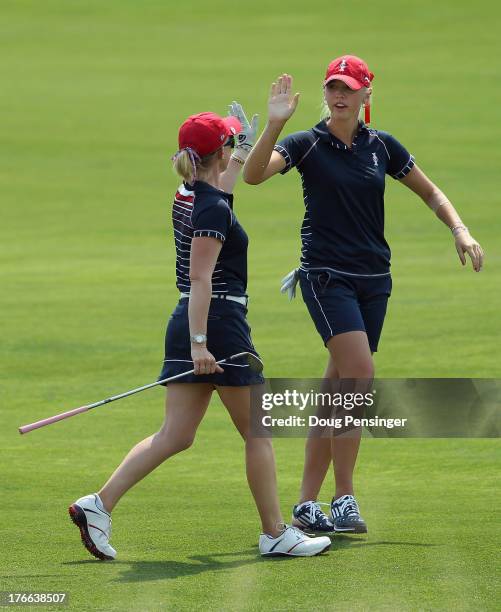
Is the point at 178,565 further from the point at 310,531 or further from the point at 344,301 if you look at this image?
the point at 344,301

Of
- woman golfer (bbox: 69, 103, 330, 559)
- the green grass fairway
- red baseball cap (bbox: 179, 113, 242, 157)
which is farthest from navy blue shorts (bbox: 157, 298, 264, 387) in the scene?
the green grass fairway

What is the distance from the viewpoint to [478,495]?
27.0 feet

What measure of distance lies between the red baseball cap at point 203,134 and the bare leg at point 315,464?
142cm

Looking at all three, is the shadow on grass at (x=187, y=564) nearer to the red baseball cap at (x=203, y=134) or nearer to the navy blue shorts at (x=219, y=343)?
the navy blue shorts at (x=219, y=343)

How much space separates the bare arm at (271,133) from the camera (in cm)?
684

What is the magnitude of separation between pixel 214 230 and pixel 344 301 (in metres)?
1.08

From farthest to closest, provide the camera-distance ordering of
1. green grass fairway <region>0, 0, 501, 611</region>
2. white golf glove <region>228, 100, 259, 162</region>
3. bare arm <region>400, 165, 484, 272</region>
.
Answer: bare arm <region>400, 165, 484, 272</region> < white golf glove <region>228, 100, 259, 162</region> < green grass fairway <region>0, 0, 501, 611</region>

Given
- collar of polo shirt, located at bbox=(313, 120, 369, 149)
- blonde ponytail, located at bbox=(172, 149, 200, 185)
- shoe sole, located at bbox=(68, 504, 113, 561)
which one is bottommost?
shoe sole, located at bbox=(68, 504, 113, 561)

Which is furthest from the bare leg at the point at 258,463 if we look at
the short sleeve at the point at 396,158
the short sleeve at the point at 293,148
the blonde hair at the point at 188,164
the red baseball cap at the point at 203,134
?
the short sleeve at the point at 396,158

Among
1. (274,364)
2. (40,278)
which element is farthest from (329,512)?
(40,278)

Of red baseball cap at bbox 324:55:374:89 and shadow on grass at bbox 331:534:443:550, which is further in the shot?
red baseball cap at bbox 324:55:374:89

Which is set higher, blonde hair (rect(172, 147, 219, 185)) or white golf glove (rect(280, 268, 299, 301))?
blonde hair (rect(172, 147, 219, 185))

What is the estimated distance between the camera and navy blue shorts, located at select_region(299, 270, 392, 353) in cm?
724

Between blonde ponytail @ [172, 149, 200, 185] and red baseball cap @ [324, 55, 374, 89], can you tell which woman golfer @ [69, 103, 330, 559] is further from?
red baseball cap @ [324, 55, 374, 89]
